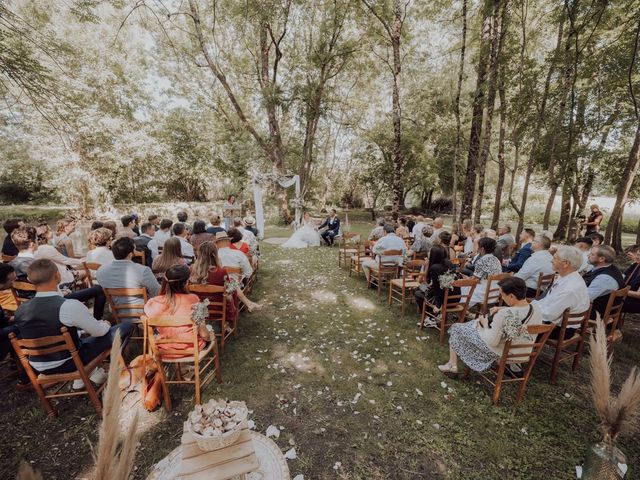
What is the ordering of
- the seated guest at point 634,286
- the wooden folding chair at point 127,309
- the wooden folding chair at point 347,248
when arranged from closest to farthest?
the wooden folding chair at point 127,309 < the seated guest at point 634,286 < the wooden folding chair at point 347,248

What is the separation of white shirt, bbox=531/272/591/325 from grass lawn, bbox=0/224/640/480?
96 centimetres

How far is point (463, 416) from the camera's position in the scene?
10.7 feet

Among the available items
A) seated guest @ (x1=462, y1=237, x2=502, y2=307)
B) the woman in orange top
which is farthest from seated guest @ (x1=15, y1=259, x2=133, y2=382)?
seated guest @ (x1=462, y1=237, x2=502, y2=307)

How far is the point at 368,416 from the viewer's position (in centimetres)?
326

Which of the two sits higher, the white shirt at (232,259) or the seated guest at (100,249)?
the seated guest at (100,249)

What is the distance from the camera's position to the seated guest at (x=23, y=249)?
4.49 m

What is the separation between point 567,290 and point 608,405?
237 centimetres

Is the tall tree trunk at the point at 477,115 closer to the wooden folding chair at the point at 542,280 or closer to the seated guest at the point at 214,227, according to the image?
the wooden folding chair at the point at 542,280

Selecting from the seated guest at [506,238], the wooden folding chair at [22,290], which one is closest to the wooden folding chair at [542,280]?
the seated guest at [506,238]

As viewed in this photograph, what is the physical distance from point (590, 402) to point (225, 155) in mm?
23924

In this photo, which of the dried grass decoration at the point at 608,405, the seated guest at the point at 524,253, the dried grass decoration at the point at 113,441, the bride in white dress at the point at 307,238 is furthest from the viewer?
the bride in white dress at the point at 307,238

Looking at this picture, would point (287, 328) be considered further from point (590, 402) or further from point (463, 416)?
point (590, 402)

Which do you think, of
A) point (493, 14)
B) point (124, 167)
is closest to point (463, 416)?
point (493, 14)

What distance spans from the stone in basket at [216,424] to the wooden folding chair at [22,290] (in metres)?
3.61
